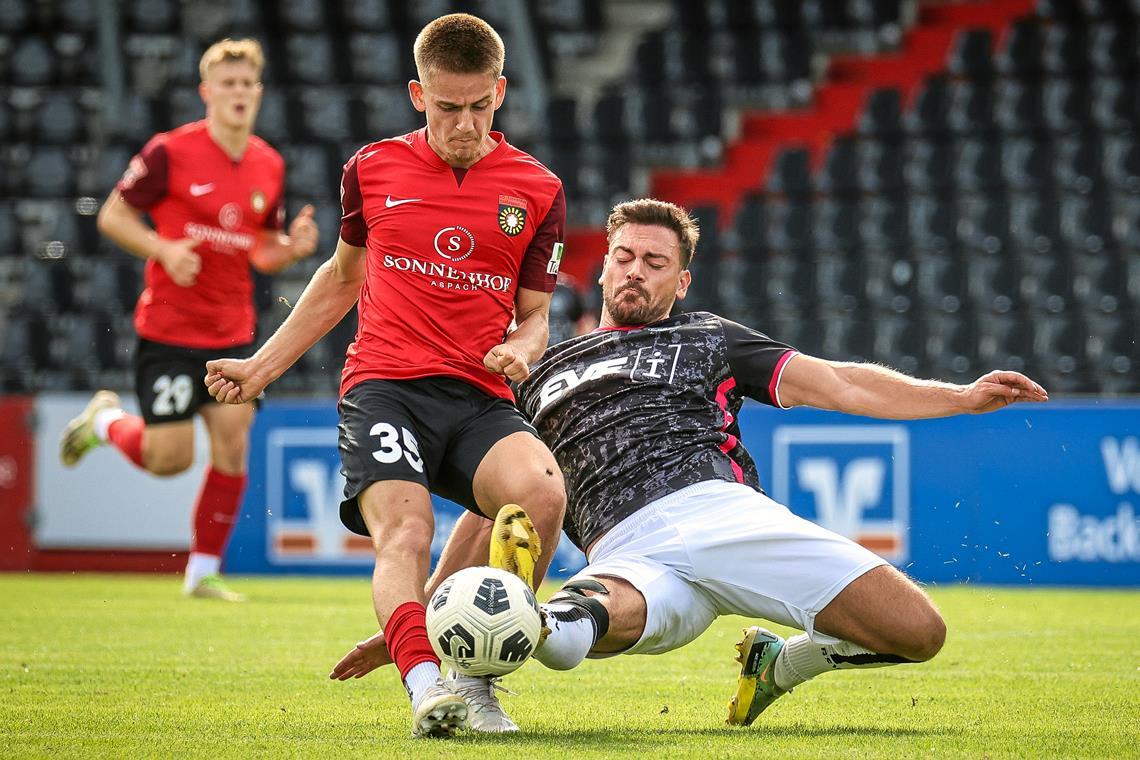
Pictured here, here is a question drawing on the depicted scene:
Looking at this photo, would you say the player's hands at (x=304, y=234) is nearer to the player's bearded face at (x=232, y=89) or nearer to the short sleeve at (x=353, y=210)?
the player's bearded face at (x=232, y=89)

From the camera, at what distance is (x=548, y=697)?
5.19 metres

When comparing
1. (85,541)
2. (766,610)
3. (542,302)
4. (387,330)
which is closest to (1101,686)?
(766,610)

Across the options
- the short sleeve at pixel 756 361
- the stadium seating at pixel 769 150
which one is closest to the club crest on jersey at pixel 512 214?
the short sleeve at pixel 756 361

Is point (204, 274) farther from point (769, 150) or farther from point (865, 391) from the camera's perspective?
point (769, 150)

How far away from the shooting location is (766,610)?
181 inches

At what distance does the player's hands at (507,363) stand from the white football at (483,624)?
645 millimetres

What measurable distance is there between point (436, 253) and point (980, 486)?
20.4 feet

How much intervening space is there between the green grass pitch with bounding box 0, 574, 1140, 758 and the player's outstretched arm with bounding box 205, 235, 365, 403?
3.01ft

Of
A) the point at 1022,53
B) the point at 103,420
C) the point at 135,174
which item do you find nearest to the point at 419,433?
the point at 135,174

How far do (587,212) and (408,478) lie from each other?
32.6 ft

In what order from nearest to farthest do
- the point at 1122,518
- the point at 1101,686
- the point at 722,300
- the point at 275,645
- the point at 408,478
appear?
the point at 408,478 → the point at 1101,686 → the point at 275,645 → the point at 1122,518 → the point at 722,300

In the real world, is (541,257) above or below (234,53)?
below

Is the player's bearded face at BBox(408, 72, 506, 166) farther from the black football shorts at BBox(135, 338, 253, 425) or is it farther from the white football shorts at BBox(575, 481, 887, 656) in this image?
the black football shorts at BBox(135, 338, 253, 425)

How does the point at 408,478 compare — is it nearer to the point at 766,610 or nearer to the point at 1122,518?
the point at 766,610
